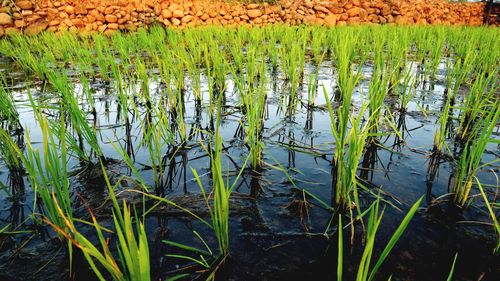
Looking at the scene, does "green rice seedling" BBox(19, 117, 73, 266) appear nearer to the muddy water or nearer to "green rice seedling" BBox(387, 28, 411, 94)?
the muddy water

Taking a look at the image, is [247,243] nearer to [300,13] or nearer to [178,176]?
[178,176]

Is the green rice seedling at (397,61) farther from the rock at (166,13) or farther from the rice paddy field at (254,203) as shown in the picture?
the rock at (166,13)

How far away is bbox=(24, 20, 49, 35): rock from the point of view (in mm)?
6980

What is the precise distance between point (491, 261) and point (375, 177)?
53 centimetres

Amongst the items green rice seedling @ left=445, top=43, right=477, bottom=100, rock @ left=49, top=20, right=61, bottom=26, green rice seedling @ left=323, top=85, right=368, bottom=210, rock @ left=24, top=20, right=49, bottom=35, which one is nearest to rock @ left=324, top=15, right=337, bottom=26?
green rice seedling @ left=445, top=43, right=477, bottom=100

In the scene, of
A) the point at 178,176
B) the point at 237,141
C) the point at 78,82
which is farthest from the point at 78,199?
the point at 78,82

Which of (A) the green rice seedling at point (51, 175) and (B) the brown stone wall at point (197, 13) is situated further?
(B) the brown stone wall at point (197, 13)

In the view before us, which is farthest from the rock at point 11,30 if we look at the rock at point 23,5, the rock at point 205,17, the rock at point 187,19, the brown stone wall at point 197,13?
the rock at point 205,17

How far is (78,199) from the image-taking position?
126cm

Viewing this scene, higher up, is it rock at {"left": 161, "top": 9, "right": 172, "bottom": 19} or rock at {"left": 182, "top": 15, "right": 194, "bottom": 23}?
rock at {"left": 161, "top": 9, "right": 172, "bottom": 19}

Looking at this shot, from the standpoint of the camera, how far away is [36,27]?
7.11 metres

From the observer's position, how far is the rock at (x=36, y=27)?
698cm

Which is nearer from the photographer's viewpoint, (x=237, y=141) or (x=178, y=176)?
(x=178, y=176)

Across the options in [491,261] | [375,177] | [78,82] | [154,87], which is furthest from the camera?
[78,82]
